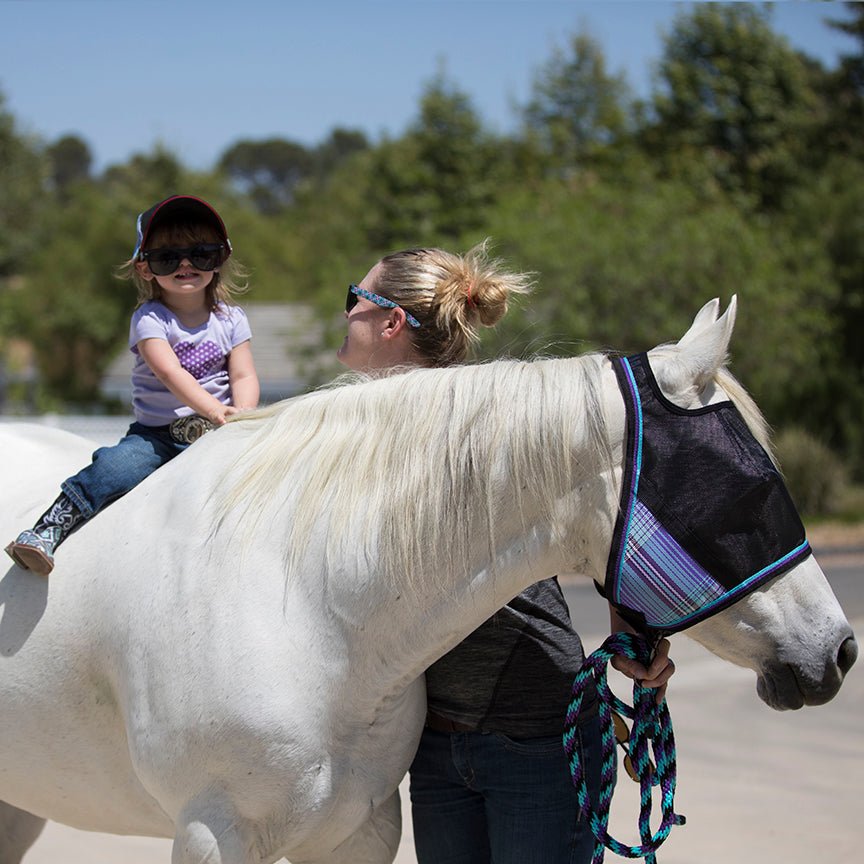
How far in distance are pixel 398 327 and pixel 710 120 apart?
24325 millimetres

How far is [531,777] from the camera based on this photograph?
235cm

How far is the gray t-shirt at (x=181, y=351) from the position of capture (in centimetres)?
272

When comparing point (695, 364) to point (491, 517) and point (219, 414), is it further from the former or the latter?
point (219, 414)

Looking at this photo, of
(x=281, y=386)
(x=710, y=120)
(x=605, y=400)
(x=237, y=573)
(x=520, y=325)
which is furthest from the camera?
(x=281, y=386)

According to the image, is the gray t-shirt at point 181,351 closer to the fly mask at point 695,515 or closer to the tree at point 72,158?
the fly mask at point 695,515

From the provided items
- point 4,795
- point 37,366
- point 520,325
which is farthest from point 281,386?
point 4,795

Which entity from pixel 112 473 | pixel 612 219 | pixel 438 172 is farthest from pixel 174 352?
pixel 438 172

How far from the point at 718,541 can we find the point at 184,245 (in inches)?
62.6

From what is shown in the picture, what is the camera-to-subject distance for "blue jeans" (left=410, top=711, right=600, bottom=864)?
234cm

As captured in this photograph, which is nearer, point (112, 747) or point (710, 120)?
point (112, 747)

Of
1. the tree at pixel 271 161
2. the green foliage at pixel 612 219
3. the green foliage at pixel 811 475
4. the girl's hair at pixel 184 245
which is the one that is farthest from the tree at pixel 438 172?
the tree at pixel 271 161

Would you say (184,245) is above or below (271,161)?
below

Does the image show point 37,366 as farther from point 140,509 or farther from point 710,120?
point 140,509

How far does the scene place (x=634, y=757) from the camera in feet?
7.30
